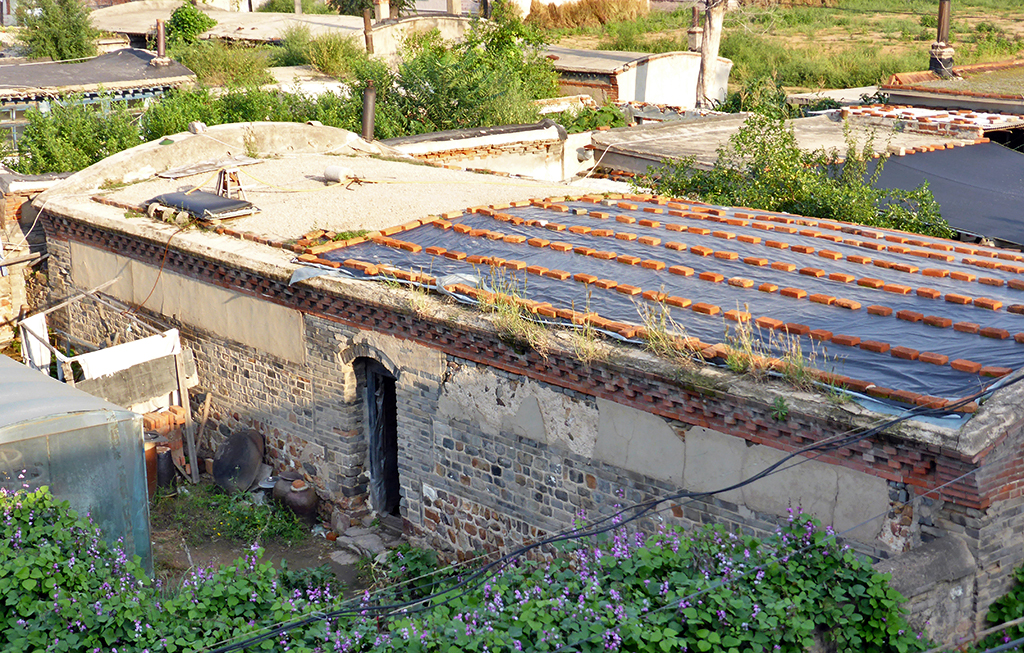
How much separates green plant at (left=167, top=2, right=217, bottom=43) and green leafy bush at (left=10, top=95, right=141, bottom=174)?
1964 centimetres

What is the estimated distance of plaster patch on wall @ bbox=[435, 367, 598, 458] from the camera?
24.1 feet

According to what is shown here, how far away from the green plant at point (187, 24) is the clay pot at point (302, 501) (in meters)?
29.3

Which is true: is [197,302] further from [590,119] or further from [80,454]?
[590,119]

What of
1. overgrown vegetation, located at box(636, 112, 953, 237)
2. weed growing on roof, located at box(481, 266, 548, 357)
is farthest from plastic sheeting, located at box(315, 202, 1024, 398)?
overgrown vegetation, located at box(636, 112, 953, 237)

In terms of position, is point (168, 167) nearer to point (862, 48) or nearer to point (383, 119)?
point (383, 119)

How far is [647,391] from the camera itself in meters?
6.76

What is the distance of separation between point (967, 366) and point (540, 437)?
3203 mm

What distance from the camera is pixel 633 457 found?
7043 mm

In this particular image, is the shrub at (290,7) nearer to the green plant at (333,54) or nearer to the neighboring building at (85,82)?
the green plant at (333,54)

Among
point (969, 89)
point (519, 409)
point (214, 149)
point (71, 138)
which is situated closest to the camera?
point (519, 409)

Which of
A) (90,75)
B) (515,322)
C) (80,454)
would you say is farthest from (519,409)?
(90,75)

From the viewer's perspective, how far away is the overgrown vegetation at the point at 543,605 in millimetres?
5125

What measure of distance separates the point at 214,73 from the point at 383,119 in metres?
9.00

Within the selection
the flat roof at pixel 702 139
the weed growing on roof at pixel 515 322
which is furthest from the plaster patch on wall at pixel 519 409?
the flat roof at pixel 702 139
